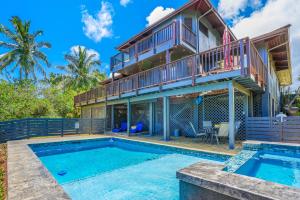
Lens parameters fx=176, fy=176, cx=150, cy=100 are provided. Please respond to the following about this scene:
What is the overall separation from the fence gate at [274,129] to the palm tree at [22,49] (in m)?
21.8

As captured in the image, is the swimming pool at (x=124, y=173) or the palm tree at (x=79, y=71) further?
the palm tree at (x=79, y=71)

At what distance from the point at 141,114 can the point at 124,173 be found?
9414 mm

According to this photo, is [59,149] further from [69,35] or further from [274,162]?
[69,35]

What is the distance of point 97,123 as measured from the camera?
1402cm

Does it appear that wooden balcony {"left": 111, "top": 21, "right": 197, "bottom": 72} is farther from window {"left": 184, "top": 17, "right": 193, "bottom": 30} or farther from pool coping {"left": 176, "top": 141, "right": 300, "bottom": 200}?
pool coping {"left": 176, "top": 141, "right": 300, "bottom": 200}

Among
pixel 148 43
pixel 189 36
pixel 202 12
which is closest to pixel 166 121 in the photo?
pixel 189 36

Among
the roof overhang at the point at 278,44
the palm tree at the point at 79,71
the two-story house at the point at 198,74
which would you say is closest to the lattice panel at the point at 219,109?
the two-story house at the point at 198,74

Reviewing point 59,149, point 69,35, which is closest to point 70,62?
point 69,35

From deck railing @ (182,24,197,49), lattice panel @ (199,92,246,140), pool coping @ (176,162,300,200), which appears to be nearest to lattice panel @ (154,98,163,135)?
lattice panel @ (199,92,246,140)

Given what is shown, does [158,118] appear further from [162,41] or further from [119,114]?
[162,41]

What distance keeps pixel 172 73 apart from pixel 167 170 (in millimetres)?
4856

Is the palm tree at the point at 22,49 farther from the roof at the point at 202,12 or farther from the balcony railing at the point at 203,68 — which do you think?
the balcony railing at the point at 203,68

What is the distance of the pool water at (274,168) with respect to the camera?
4.11 m

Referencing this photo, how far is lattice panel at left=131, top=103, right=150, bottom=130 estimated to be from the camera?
531 inches
